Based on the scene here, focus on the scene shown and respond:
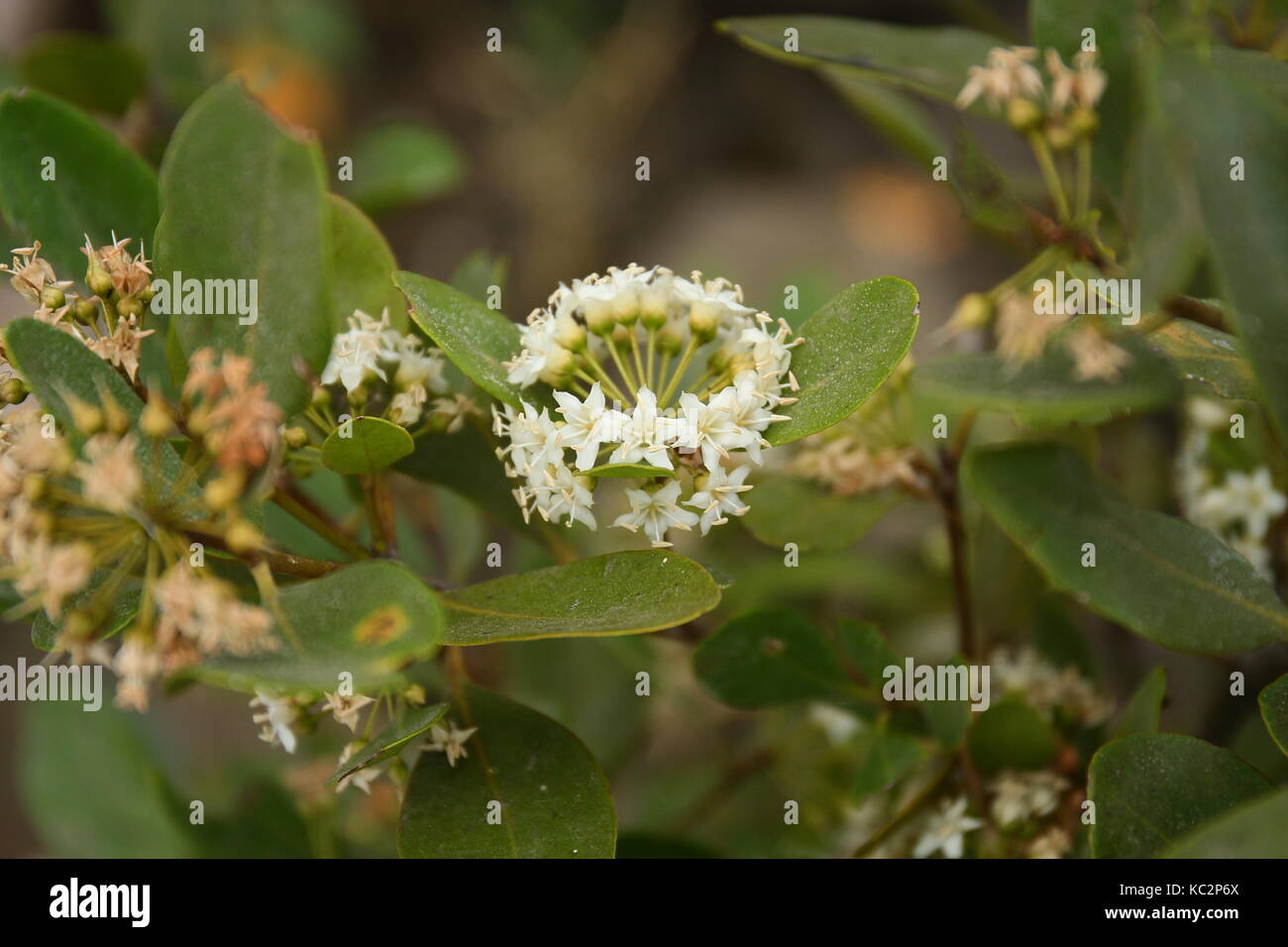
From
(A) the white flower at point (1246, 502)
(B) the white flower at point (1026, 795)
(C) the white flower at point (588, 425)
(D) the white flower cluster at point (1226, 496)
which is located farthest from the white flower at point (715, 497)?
(A) the white flower at point (1246, 502)

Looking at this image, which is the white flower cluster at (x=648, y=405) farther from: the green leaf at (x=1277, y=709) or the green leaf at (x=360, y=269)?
the green leaf at (x=1277, y=709)

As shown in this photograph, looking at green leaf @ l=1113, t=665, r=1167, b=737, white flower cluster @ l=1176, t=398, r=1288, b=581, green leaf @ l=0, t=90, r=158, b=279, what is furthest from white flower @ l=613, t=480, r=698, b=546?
white flower cluster @ l=1176, t=398, r=1288, b=581

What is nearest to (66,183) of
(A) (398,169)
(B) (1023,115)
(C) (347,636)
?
(C) (347,636)

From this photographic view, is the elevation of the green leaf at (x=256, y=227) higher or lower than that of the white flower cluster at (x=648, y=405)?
higher

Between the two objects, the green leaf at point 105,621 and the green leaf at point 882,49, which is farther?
the green leaf at point 882,49

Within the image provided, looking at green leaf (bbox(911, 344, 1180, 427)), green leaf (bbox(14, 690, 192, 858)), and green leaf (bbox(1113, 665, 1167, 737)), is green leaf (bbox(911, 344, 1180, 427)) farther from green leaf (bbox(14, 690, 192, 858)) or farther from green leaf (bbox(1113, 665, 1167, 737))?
green leaf (bbox(14, 690, 192, 858))

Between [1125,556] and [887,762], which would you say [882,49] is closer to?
[1125,556]
